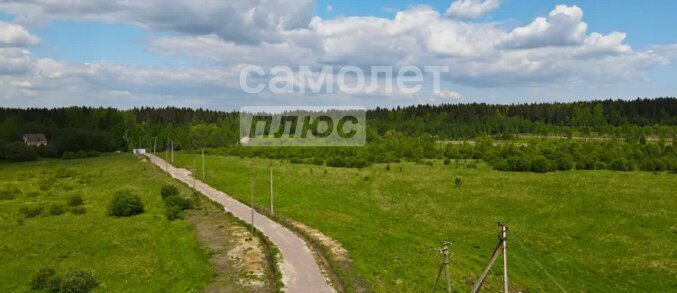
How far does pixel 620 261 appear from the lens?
44438mm

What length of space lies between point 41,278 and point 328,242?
22.4m

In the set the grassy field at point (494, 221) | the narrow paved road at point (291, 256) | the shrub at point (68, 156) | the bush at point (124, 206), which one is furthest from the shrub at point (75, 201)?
the shrub at point (68, 156)

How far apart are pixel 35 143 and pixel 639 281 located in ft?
624

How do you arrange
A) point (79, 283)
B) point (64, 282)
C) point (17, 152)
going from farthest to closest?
1. point (17, 152)
2. point (64, 282)
3. point (79, 283)

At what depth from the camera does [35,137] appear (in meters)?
180

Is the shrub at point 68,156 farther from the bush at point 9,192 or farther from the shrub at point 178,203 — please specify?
the shrub at point 178,203

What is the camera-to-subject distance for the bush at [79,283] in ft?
110

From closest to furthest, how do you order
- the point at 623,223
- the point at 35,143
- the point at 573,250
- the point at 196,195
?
the point at 573,250
the point at 623,223
the point at 196,195
the point at 35,143

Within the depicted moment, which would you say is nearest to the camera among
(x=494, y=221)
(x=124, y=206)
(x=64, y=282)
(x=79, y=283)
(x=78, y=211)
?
(x=79, y=283)

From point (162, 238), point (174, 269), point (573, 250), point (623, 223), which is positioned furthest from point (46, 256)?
point (623, 223)

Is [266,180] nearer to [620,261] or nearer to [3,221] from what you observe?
[3,221]

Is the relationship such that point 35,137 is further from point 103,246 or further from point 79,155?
point 103,246

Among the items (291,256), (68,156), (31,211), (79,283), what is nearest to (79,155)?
(68,156)

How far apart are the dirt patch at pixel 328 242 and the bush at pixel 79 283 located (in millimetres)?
17628
